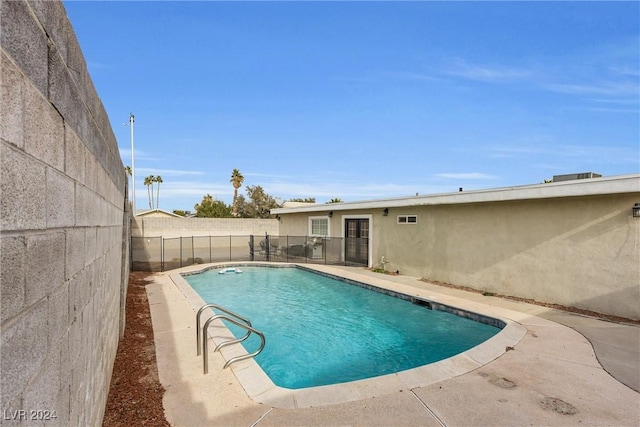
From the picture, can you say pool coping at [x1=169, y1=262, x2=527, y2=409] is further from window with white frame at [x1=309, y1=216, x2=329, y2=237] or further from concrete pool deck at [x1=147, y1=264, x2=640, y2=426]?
window with white frame at [x1=309, y1=216, x2=329, y2=237]

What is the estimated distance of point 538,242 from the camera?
28.1ft

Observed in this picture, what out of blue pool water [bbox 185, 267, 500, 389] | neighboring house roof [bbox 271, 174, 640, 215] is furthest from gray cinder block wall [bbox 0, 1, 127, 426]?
neighboring house roof [bbox 271, 174, 640, 215]

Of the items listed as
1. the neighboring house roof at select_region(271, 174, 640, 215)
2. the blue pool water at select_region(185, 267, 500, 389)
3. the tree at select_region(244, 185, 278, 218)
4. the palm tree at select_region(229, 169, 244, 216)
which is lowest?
the blue pool water at select_region(185, 267, 500, 389)

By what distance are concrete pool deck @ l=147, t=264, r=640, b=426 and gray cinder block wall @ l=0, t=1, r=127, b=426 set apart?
179cm

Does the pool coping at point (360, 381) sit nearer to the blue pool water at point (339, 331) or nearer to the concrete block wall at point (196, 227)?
the blue pool water at point (339, 331)

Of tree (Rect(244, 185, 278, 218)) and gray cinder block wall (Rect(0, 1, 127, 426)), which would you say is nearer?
gray cinder block wall (Rect(0, 1, 127, 426))

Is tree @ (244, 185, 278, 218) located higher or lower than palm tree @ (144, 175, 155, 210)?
lower

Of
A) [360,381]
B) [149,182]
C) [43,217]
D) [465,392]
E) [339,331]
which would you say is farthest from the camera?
[149,182]

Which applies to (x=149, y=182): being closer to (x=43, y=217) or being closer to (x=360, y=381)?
(x=360, y=381)

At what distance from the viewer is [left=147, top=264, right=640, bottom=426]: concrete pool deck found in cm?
336

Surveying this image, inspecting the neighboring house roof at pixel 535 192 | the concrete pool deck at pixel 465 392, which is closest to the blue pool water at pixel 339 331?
the concrete pool deck at pixel 465 392

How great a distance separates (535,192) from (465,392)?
21.5 ft

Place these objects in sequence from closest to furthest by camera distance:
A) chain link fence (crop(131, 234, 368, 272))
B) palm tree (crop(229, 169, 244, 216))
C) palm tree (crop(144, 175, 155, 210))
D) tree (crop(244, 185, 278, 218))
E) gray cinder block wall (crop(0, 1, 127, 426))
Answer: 1. gray cinder block wall (crop(0, 1, 127, 426))
2. chain link fence (crop(131, 234, 368, 272))
3. tree (crop(244, 185, 278, 218))
4. palm tree (crop(229, 169, 244, 216))
5. palm tree (crop(144, 175, 155, 210))

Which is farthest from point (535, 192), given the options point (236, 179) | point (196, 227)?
point (236, 179)
